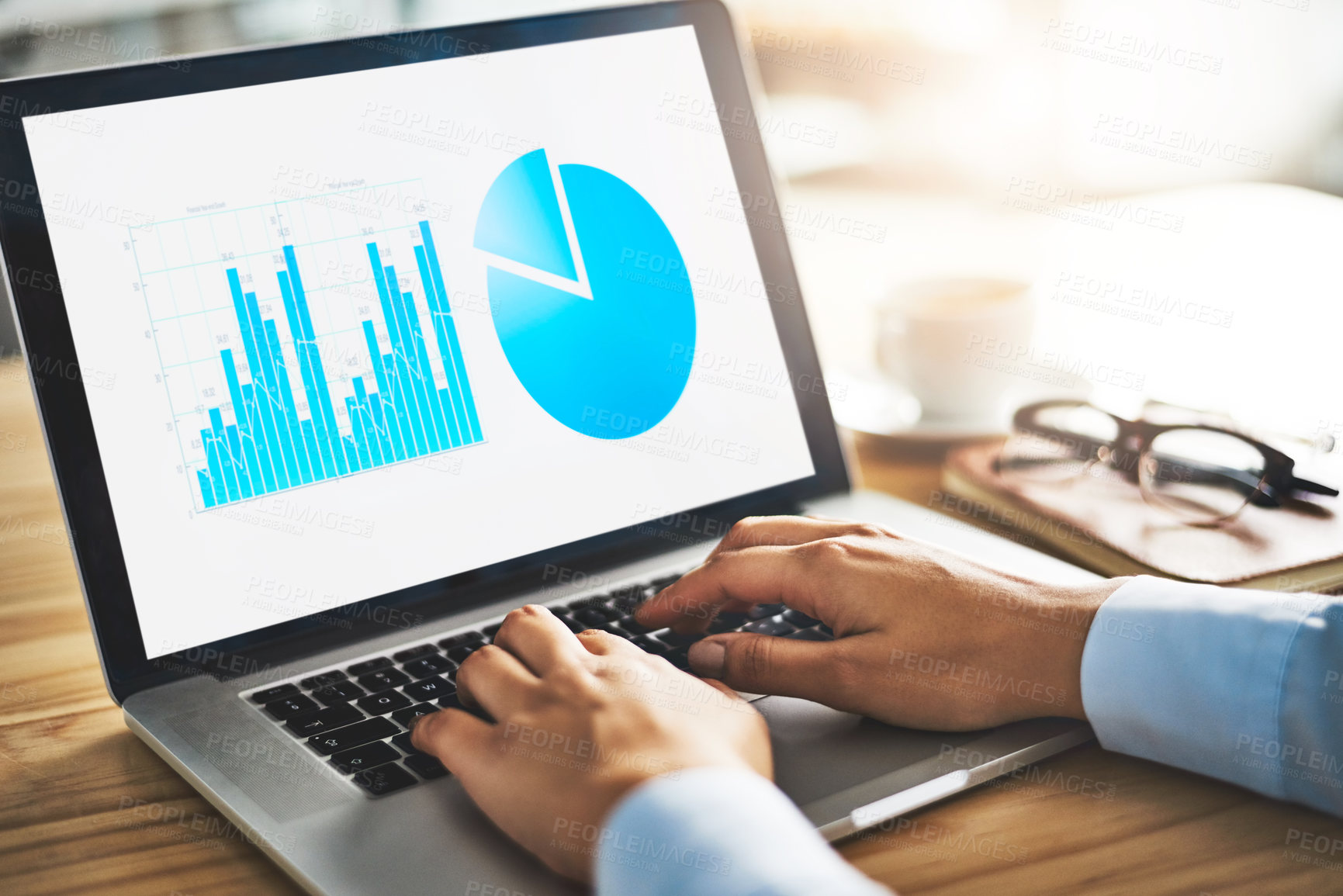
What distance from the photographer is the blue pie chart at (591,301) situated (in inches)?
28.8

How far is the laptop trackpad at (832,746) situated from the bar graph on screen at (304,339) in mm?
292

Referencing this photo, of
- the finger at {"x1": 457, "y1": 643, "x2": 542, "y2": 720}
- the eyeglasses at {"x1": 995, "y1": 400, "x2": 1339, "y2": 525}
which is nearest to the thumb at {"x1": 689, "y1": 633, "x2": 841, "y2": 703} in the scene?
the finger at {"x1": 457, "y1": 643, "x2": 542, "y2": 720}

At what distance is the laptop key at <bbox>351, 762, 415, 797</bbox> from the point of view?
0.50m

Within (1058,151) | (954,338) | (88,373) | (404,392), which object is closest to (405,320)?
(404,392)

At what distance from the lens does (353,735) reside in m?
0.54

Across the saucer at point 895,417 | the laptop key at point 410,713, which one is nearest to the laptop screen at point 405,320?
the laptop key at point 410,713

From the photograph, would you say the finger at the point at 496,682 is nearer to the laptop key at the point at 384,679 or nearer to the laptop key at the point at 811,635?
the laptop key at the point at 384,679

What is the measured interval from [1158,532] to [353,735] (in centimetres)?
60

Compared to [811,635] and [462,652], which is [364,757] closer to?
[462,652]

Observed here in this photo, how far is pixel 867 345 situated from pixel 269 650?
0.80m

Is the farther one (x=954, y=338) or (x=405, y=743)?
(x=954, y=338)

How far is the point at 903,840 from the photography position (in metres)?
0.48

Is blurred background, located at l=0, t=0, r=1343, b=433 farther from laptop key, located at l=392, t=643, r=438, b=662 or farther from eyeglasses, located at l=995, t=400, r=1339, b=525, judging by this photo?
laptop key, located at l=392, t=643, r=438, b=662

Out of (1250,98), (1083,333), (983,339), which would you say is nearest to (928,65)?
(1250,98)
